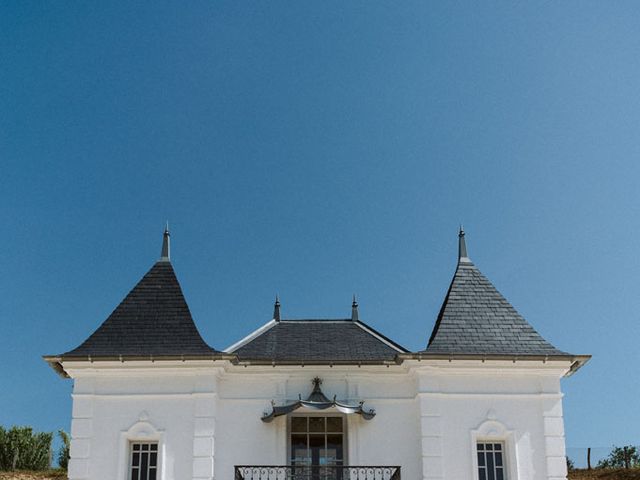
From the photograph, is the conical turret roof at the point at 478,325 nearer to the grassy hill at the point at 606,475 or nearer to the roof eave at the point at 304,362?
the roof eave at the point at 304,362

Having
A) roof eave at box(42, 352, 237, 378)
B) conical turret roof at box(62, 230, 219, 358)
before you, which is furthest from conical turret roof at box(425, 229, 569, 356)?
conical turret roof at box(62, 230, 219, 358)

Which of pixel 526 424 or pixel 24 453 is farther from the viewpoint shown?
pixel 24 453

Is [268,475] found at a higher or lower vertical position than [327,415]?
lower

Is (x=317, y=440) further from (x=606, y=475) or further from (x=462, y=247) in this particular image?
(x=606, y=475)

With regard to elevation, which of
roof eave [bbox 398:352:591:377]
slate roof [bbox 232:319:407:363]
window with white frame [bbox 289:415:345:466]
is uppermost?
slate roof [bbox 232:319:407:363]

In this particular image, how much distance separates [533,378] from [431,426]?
269cm

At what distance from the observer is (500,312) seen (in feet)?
67.1

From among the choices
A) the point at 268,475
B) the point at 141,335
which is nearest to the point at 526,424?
the point at 268,475

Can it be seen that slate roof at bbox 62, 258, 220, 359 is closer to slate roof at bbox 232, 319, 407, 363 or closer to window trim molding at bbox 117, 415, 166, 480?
slate roof at bbox 232, 319, 407, 363

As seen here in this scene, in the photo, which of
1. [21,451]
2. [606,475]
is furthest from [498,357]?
[21,451]

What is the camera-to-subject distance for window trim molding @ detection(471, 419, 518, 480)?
1828 centimetres

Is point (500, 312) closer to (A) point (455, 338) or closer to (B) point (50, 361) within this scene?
(A) point (455, 338)

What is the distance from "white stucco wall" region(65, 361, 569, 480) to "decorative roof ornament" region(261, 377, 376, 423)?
0.74ft

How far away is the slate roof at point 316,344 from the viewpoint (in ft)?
63.2
